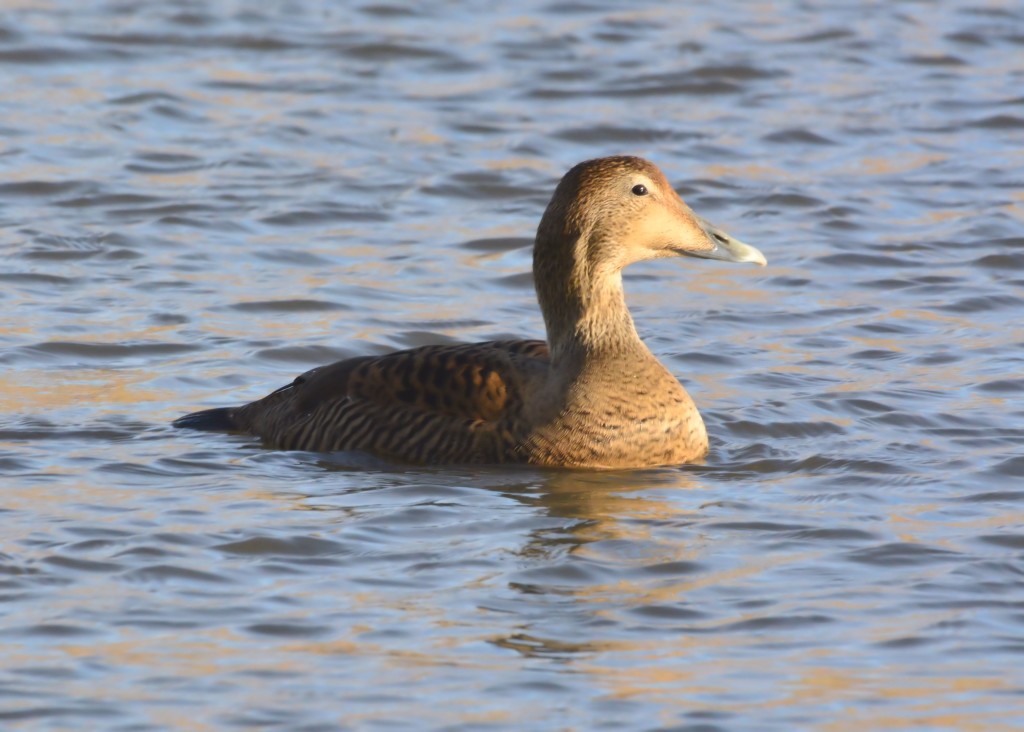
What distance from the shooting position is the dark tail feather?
9656 mm

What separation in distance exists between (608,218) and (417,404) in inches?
45.3

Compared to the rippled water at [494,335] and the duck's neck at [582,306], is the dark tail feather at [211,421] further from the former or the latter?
the duck's neck at [582,306]

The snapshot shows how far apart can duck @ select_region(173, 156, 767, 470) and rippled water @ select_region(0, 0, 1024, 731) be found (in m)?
0.14

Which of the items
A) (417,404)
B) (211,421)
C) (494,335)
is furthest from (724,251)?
(211,421)

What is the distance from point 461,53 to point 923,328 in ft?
23.7

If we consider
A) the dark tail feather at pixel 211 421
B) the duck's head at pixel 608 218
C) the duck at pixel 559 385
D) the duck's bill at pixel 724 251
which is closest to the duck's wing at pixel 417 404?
the duck at pixel 559 385

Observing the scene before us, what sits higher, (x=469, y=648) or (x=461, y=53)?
(x=461, y=53)

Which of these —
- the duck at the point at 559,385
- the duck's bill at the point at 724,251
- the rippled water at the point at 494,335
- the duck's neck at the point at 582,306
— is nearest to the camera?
the rippled water at the point at 494,335

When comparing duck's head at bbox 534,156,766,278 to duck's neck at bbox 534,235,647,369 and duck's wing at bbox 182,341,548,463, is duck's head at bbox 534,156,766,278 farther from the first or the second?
duck's wing at bbox 182,341,548,463

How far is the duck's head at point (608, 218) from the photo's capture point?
30.5 ft

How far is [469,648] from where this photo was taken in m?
6.80

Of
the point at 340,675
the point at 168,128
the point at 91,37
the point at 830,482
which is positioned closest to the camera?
the point at 340,675

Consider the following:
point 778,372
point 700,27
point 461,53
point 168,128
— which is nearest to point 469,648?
point 778,372

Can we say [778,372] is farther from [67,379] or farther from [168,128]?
[168,128]
